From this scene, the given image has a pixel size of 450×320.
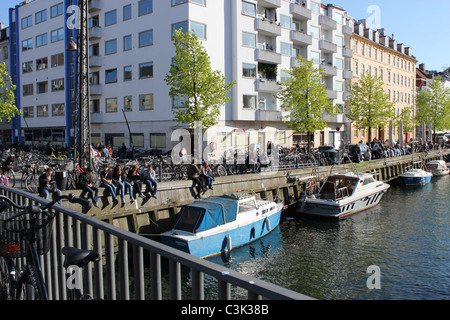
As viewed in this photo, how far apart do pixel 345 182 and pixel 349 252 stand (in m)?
9.29

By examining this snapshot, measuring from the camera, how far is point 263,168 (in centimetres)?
2428

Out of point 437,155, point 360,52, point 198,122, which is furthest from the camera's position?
point 360,52

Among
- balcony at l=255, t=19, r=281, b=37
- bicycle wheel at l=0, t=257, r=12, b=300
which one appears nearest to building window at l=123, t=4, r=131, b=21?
balcony at l=255, t=19, r=281, b=37

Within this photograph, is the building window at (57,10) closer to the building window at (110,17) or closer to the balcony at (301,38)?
the building window at (110,17)

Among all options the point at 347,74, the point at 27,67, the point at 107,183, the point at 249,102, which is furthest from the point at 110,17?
the point at 347,74

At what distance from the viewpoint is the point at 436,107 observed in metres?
63.2

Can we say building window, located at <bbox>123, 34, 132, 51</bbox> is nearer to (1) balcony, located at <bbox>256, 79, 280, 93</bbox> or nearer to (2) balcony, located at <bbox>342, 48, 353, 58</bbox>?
(1) balcony, located at <bbox>256, 79, 280, 93</bbox>

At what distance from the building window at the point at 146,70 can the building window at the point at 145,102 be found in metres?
1.65

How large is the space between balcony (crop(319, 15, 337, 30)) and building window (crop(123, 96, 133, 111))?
23.9 m

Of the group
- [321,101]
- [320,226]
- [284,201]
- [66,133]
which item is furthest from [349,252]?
[66,133]

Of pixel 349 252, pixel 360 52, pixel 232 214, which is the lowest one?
pixel 349 252

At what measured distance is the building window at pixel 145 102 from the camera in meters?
35.6

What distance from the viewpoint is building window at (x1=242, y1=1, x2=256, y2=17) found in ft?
121
